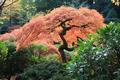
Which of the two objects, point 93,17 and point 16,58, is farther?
point 16,58

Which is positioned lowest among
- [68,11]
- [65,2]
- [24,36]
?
[65,2]

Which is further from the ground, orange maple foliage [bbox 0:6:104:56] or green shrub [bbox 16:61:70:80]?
orange maple foliage [bbox 0:6:104:56]

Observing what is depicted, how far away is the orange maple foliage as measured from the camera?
999 centimetres

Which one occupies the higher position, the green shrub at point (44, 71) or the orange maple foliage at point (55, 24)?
the orange maple foliage at point (55, 24)

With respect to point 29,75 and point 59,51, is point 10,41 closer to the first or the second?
point 59,51

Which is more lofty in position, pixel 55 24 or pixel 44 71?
pixel 55 24

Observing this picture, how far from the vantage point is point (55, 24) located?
33.6 feet

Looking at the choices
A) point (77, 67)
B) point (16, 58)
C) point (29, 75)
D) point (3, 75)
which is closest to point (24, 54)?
point (16, 58)

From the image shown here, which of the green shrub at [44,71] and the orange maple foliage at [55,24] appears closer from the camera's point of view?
the green shrub at [44,71]

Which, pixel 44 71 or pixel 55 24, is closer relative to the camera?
pixel 44 71

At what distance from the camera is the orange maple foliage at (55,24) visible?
999 cm

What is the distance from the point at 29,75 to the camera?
9328 mm

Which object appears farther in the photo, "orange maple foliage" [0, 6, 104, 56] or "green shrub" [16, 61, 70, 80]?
"orange maple foliage" [0, 6, 104, 56]

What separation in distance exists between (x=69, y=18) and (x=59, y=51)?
4.19 ft
